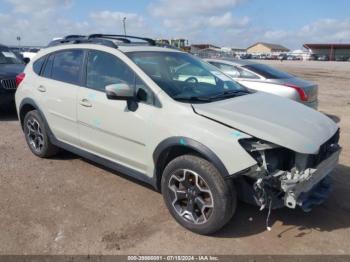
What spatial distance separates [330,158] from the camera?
371 cm

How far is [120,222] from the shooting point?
152 inches

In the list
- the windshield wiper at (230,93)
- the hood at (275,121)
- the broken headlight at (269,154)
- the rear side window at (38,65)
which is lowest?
the broken headlight at (269,154)

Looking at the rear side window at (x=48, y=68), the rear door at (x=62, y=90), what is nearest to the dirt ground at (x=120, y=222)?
the rear door at (x=62, y=90)

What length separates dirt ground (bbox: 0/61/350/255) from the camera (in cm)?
343

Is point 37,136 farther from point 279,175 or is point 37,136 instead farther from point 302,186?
point 302,186

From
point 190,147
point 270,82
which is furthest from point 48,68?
point 270,82

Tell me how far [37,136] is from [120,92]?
252cm

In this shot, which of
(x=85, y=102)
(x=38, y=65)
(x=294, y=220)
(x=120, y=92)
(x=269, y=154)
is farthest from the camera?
(x=38, y=65)

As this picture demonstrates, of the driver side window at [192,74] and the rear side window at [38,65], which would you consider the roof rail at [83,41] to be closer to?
→ the rear side window at [38,65]

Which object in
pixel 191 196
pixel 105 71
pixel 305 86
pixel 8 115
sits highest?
pixel 105 71

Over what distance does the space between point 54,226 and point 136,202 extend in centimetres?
96

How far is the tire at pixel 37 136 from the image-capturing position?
17.9 ft

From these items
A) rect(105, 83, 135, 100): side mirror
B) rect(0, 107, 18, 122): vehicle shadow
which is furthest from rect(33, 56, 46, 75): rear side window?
rect(0, 107, 18, 122): vehicle shadow

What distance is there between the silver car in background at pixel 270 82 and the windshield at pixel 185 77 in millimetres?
3664
